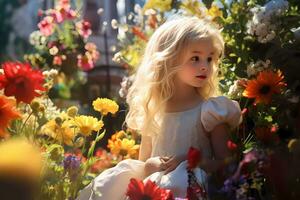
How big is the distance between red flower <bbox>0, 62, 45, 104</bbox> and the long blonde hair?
568 millimetres

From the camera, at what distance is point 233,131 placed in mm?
2201

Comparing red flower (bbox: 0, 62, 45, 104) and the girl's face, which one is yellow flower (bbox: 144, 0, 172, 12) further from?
red flower (bbox: 0, 62, 45, 104)

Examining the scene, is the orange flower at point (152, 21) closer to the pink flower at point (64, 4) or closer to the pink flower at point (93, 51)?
the pink flower at point (64, 4)

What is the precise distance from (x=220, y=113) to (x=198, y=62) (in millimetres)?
246

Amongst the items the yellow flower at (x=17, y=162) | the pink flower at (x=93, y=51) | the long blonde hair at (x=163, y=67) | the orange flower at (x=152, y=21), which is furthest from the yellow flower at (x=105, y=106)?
the pink flower at (x=93, y=51)

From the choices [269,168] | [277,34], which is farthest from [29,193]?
[277,34]

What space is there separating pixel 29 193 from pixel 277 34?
5.85ft

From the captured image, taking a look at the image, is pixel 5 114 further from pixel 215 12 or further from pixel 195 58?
pixel 215 12

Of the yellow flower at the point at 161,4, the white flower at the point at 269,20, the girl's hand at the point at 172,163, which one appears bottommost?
the girl's hand at the point at 172,163

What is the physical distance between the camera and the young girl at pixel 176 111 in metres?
2.00

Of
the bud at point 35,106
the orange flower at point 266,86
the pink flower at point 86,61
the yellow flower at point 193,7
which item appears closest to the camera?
the orange flower at point 266,86

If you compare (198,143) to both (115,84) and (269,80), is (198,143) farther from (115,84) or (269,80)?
(115,84)

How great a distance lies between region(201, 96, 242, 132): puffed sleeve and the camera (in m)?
2.01

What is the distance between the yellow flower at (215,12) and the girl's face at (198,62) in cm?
73
